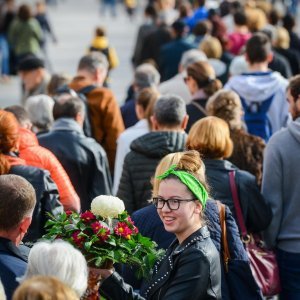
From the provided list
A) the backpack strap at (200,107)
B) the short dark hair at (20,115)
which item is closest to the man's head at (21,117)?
the short dark hair at (20,115)

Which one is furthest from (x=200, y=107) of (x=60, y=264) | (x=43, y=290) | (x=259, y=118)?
(x=43, y=290)

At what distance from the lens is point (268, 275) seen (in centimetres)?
719

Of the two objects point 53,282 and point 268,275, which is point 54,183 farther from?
point 53,282

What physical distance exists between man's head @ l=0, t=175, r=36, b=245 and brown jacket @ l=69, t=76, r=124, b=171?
4542 millimetres

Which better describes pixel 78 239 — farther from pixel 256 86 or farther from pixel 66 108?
pixel 256 86

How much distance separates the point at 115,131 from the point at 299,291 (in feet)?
11.4

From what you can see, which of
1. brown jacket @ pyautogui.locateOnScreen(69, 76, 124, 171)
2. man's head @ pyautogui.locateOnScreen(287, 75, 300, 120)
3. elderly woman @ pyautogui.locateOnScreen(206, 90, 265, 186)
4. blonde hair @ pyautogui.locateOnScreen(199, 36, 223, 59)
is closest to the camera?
man's head @ pyautogui.locateOnScreen(287, 75, 300, 120)

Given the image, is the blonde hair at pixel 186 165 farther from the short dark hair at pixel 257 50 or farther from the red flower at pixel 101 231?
the short dark hair at pixel 257 50

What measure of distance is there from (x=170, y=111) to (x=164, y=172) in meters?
2.47

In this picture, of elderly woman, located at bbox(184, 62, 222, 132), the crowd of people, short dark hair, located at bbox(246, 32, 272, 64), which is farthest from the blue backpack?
short dark hair, located at bbox(246, 32, 272, 64)

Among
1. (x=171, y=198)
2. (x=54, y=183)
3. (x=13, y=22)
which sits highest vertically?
(x=171, y=198)

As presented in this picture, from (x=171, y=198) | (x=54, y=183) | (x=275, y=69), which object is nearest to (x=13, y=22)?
(x=275, y=69)

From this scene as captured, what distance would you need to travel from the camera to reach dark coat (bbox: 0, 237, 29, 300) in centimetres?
512

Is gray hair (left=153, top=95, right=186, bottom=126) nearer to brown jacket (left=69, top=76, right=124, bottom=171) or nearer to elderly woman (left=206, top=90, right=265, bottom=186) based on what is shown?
elderly woman (left=206, top=90, right=265, bottom=186)
